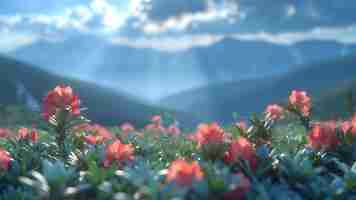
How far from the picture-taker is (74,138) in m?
8.09

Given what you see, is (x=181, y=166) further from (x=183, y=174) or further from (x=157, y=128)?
(x=157, y=128)

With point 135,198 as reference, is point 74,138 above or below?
above

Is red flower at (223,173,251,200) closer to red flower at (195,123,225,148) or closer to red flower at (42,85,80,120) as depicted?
red flower at (195,123,225,148)

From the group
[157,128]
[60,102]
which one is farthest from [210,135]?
[157,128]

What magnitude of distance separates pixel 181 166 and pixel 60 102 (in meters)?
3.84

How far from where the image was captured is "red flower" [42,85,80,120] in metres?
7.71

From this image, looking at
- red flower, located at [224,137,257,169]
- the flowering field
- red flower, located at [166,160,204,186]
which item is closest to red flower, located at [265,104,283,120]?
the flowering field

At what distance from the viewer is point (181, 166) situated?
14.3 feet

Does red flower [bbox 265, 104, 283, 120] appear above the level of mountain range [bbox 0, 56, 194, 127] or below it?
below

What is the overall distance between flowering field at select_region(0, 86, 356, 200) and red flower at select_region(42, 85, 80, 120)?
1 centimetres

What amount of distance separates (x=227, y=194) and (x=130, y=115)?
408 ft

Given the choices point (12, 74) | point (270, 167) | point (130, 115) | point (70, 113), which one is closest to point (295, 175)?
point (270, 167)

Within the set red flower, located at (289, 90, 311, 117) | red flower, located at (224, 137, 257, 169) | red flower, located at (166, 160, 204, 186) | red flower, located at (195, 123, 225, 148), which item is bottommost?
red flower, located at (166, 160, 204, 186)

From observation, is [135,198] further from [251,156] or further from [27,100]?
[27,100]
